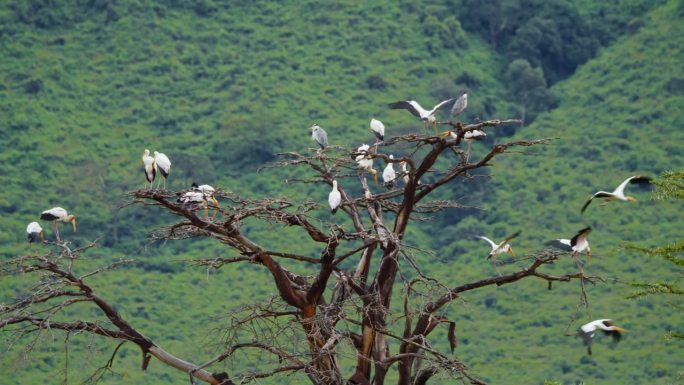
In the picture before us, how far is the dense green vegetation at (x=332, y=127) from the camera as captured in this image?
3409 cm

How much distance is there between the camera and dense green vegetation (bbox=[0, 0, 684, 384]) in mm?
34094

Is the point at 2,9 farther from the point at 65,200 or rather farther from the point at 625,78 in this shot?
the point at 625,78

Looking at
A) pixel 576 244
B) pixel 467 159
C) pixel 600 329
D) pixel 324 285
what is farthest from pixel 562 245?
pixel 324 285

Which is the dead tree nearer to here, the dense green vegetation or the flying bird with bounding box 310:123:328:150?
the flying bird with bounding box 310:123:328:150

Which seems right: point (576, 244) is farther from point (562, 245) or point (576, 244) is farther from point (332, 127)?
point (332, 127)

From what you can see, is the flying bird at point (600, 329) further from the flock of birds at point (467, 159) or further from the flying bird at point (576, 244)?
the flying bird at point (576, 244)

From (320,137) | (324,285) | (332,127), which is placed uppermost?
(320,137)

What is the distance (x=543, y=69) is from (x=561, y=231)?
40.4 ft

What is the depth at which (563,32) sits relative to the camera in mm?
50250

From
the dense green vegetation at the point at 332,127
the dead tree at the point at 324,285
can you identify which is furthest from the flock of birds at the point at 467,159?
the dense green vegetation at the point at 332,127

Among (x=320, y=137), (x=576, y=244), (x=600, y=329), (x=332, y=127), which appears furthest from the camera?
(x=332, y=127)

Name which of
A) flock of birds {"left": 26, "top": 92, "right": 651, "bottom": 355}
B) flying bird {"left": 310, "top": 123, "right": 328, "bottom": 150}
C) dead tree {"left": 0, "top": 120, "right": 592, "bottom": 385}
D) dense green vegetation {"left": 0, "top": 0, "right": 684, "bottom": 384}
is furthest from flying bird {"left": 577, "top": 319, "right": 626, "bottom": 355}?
dense green vegetation {"left": 0, "top": 0, "right": 684, "bottom": 384}

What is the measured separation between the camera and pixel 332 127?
4381 centimetres

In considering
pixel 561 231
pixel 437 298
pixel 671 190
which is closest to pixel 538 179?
pixel 561 231
